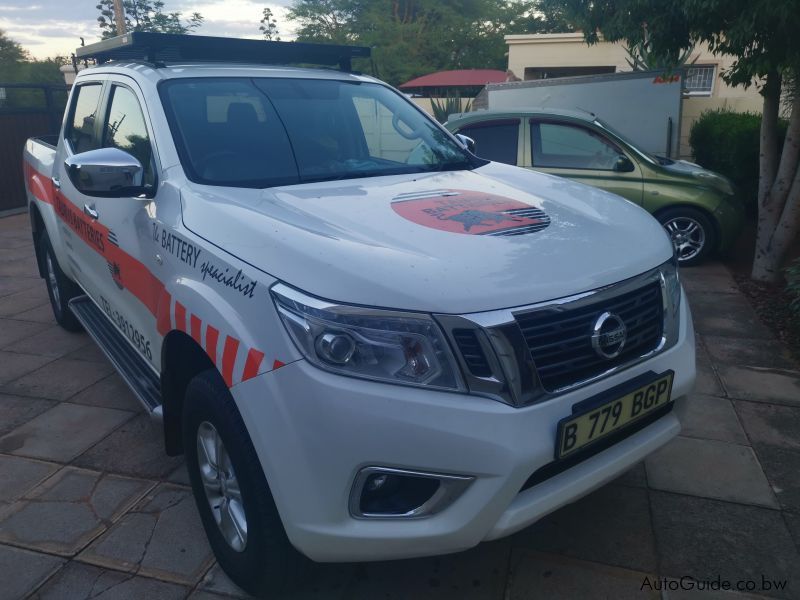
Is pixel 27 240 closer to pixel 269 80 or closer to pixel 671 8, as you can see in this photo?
pixel 269 80

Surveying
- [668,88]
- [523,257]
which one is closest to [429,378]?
[523,257]

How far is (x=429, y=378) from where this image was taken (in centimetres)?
191

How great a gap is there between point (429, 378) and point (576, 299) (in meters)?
0.53

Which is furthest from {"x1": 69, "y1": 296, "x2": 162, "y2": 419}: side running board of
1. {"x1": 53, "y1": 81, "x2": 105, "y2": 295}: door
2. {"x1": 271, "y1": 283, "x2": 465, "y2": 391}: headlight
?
{"x1": 271, "y1": 283, "x2": 465, "y2": 391}: headlight

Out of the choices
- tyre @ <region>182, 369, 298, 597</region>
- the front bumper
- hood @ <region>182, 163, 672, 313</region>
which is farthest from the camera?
tyre @ <region>182, 369, 298, 597</region>

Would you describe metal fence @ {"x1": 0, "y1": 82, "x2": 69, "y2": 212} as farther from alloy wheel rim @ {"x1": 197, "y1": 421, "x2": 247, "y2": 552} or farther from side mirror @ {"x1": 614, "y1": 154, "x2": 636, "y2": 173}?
alloy wheel rim @ {"x1": 197, "y1": 421, "x2": 247, "y2": 552}

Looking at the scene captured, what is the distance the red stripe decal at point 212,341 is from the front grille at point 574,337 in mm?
973

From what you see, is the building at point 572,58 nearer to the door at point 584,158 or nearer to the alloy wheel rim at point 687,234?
the door at point 584,158

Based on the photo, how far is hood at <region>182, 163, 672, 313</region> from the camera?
196 cm

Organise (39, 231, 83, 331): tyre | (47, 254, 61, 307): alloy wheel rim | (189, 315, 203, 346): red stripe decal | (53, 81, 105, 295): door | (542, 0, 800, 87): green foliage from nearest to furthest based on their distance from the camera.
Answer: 1. (189, 315, 203, 346): red stripe decal
2. (53, 81, 105, 295): door
3. (39, 231, 83, 331): tyre
4. (47, 254, 61, 307): alloy wheel rim
5. (542, 0, 800, 87): green foliage

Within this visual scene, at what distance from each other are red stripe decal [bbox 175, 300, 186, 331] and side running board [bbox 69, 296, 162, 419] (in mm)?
519

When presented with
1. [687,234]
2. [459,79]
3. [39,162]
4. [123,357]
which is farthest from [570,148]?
[459,79]

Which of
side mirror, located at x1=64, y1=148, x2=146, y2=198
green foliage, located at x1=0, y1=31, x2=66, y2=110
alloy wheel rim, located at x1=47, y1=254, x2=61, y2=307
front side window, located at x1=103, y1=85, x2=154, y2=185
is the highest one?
green foliage, located at x1=0, y1=31, x2=66, y2=110

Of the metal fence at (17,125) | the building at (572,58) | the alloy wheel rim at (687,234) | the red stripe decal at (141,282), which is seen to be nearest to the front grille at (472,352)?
the red stripe decal at (141,282)
